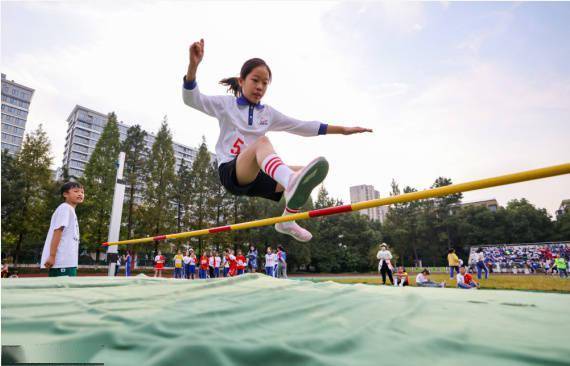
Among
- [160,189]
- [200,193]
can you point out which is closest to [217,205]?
[200,193]

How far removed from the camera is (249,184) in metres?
2.52

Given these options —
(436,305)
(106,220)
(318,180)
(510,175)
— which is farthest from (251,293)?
(106,220)

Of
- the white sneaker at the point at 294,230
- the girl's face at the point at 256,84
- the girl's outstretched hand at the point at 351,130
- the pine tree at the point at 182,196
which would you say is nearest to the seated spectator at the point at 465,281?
the girl's outstretched hand at the point at 351,130

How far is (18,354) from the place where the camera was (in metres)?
1.00

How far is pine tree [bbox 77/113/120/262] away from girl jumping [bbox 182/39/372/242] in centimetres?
2228

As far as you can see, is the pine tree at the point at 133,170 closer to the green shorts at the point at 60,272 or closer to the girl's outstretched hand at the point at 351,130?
the green shorts at the point at 60,272

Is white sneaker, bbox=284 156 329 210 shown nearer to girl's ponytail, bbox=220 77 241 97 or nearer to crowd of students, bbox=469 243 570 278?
girl's ponytail, bbox=220 77 241 97

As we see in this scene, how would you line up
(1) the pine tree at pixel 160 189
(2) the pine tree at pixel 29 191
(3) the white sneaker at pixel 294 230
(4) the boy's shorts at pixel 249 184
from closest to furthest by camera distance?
(4) the boy's shorts at pixel 249 184, (3) the white sneaker at pixel 294 230, (2) the pine tree at pixel 29 191, (1) the pine tree at pixel 160 189

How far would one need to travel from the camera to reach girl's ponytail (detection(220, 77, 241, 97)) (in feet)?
8.88

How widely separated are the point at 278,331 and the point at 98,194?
24.5m

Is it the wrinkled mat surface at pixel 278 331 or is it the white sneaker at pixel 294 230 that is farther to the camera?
the white sneaker at pixel 294 230

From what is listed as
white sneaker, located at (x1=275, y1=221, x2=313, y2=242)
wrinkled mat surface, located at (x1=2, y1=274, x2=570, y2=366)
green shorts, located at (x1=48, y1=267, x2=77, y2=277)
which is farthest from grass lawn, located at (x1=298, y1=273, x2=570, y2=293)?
green shorts, located at (x1=48, y1=267, x2=77, y2=277)

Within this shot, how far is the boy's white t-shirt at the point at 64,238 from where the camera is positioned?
3410 mm

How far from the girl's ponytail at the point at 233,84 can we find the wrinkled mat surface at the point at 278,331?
1.62m
